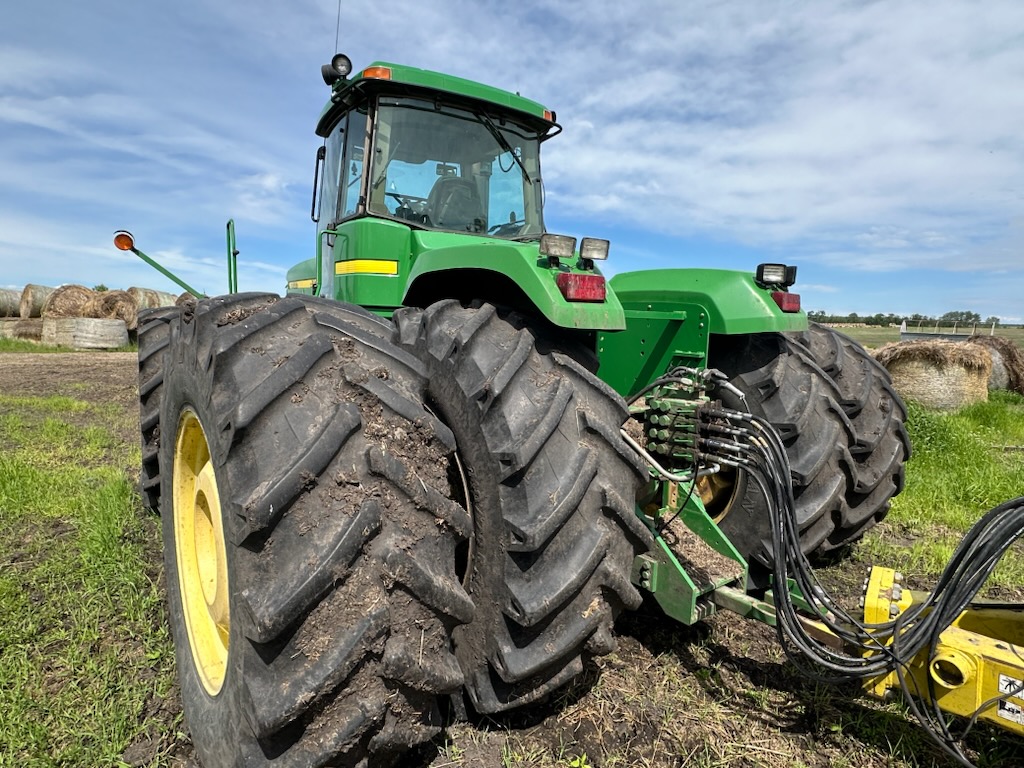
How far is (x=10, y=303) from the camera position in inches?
734

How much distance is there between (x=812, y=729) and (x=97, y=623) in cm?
277

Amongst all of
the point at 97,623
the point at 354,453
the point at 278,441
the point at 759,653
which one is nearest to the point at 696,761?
the point at 759,653

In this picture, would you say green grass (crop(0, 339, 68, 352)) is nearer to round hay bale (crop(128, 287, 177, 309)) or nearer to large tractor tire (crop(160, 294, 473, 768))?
round hay bale (crop(128, 287, 177, 309))

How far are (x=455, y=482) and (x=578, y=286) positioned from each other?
0.72 metres

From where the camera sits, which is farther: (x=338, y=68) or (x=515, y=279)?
(x=338, y=68)

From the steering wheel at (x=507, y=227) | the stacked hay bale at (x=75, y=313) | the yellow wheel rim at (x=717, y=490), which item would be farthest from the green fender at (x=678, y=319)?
the stacked hay bale at (x=75, y=313)

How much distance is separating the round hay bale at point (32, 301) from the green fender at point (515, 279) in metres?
19.1

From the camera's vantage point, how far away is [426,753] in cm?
201

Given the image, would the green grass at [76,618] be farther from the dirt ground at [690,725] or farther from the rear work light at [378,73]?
the rear work light at [378,73]

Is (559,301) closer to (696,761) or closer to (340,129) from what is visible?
(696,761)

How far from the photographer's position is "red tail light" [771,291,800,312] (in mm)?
2717

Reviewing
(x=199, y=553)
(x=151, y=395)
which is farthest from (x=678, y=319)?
(x=151, y=395)

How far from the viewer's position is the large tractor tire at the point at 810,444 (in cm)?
265

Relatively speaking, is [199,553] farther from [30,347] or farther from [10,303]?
[10,303]
